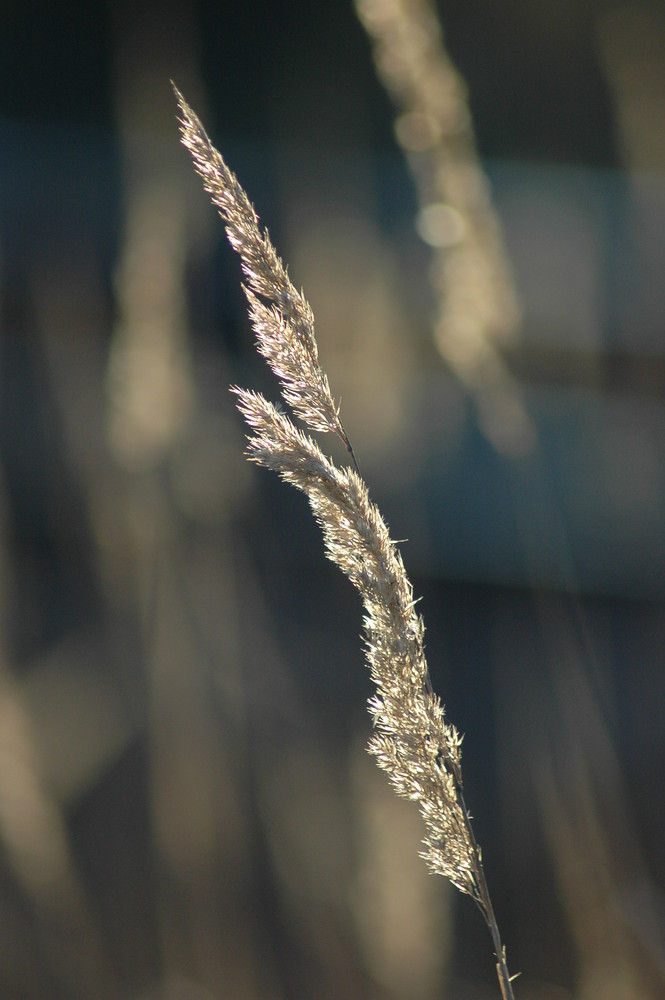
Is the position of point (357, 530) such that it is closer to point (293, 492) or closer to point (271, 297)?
point (271, 297)

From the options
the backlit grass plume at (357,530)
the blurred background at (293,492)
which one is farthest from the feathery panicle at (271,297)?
the blurred background at (293,492)

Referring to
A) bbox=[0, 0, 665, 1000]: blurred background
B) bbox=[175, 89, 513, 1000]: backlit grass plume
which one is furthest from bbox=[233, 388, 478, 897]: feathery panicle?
bbox=[0, 0, 665, 1000]: blurred background

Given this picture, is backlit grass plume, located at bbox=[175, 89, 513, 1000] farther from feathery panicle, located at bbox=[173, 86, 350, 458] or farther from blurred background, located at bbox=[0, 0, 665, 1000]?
blurred background, located at bbox=[0, 0, 665, 1000]

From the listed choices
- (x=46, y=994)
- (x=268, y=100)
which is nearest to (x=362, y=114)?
(x=268, y=100)

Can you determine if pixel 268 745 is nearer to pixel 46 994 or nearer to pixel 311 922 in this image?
pixel 311 922

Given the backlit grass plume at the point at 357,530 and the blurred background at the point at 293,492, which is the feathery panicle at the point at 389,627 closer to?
the backlit grass plume at the point at 357,530
